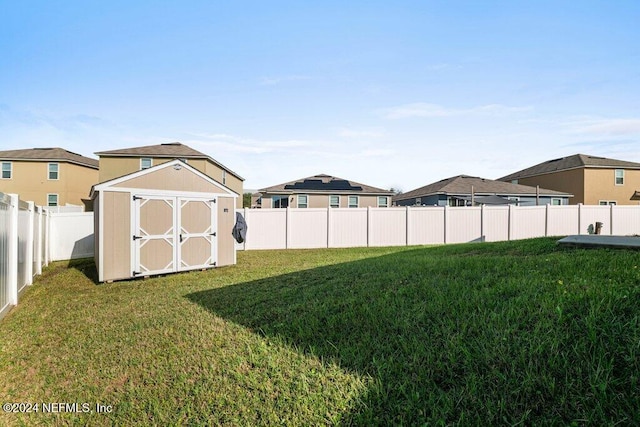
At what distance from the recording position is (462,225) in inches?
→ 610

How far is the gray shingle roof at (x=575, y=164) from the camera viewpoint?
26.2 metres

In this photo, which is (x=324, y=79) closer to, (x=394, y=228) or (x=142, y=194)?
(x=142, y=194)

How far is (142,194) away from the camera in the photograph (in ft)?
27.5

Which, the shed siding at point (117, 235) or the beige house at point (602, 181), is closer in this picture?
the shed siding at point (117, 235)

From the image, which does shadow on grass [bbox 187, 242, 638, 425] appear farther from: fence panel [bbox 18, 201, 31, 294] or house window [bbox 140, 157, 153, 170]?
house window [bbox 140, 157, 153, 170]

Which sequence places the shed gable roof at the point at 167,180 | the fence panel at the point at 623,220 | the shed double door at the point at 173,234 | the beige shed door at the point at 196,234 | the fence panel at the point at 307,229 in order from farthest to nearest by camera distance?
the fence panel at the point at 623,220, the fence panel at the point at 307,229, the beige shed door at the point at 196,234, the shed double door at the point at 173,234, the shed gable roof at the point at 167,180

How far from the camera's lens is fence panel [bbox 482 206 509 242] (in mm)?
15492

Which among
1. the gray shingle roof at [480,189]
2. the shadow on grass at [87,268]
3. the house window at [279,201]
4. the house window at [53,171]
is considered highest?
the house window at [53,171]

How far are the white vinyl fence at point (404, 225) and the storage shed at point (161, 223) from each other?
4.73m

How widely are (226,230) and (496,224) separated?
12.5 metres

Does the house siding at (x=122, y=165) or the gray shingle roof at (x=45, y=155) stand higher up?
the gray shingle roof at (x=45, y=155)

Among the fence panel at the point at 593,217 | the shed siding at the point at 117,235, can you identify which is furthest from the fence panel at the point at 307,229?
the fence panel at the point at 593,217

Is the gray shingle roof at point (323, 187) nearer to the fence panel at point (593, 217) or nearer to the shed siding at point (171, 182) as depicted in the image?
the fence panel at point (593, 217)

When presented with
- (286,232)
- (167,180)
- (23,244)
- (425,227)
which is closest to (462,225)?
(425,227)
